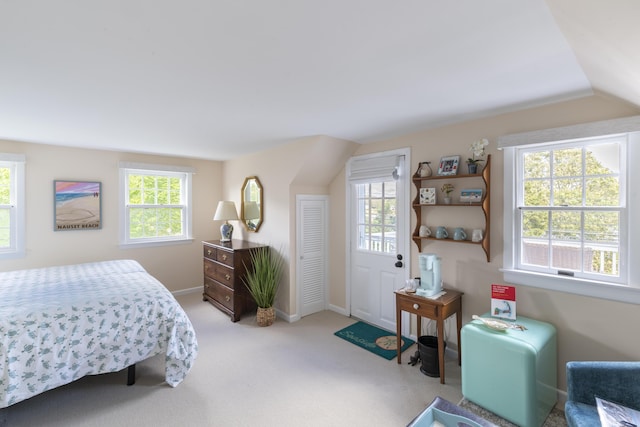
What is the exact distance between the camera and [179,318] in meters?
2.45

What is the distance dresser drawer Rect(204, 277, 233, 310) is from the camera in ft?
12.5

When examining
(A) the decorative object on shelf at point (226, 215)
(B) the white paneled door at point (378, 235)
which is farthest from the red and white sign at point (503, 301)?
(A) the decorative object on shelf at point (226, 215)

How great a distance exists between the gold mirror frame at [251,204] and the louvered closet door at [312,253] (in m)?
0.72

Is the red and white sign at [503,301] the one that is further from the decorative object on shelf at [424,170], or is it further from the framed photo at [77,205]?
the framed photo at [77,205]

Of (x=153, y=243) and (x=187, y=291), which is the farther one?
(x=187, y=291)

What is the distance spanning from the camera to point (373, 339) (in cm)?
321

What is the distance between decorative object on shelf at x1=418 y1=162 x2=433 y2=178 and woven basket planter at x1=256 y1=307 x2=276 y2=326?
2356 mm

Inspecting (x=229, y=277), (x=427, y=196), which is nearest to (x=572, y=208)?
(x=427, y=196)

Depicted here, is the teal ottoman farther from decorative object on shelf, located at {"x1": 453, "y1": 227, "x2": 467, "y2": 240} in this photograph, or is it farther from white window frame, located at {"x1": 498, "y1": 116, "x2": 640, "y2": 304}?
decorative object on shelf, located at {"x1": 453, "y1": 227, "x2": 467, "y2": 240}

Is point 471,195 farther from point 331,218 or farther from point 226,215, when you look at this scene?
point 226,215

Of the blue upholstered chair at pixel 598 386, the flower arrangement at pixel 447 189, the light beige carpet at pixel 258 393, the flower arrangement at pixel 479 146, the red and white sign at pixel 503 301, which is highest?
the flower arrangement at pixel 479 146

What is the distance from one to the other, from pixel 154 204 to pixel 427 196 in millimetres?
3916

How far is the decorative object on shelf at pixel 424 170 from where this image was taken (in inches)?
114

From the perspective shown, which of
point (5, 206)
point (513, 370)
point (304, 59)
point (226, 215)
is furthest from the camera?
point (226, 215)
